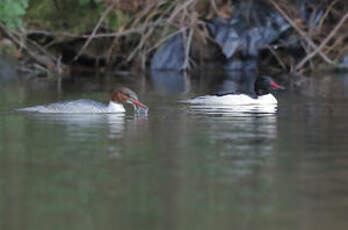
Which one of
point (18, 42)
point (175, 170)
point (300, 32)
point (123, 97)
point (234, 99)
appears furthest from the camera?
point (300, 32)

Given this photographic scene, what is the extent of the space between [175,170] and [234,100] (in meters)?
6.66

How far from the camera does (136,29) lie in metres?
22.0

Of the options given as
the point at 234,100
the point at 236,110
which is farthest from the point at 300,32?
the point at 236,110

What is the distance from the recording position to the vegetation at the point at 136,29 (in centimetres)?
2214

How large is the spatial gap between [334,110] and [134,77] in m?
8.91

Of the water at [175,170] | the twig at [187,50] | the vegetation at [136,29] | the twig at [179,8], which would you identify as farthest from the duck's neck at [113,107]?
the twig at [187,50]

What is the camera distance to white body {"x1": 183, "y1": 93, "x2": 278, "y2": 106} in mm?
13930

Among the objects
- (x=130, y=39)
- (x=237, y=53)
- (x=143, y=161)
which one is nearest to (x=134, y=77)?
(x=130, y=39)

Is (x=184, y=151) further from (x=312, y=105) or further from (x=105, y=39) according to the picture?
(x=105, y=39)

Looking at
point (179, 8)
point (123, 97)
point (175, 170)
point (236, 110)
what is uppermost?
point (179, 8)

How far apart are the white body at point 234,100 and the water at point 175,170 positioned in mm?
1378

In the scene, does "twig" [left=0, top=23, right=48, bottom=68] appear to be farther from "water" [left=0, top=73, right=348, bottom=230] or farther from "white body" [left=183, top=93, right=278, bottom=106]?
"water" [left=0, top=73, right=348, bottom=230]

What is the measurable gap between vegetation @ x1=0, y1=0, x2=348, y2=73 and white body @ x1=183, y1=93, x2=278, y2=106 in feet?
25.6

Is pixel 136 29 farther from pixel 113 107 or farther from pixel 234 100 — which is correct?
pixel 113 107
